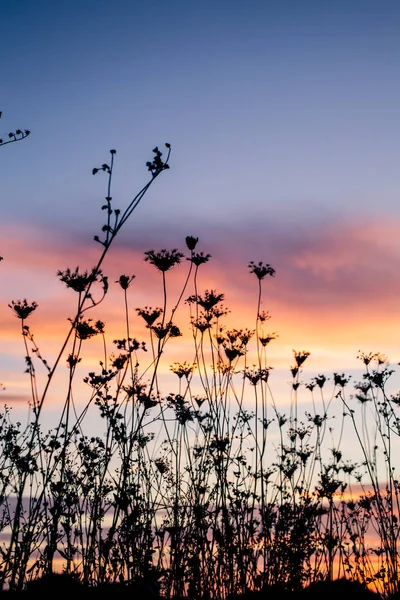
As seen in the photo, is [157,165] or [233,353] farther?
[233,353]

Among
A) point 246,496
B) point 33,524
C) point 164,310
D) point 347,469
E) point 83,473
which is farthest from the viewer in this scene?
point 347,469

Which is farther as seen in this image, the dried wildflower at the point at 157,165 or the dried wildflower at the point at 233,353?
the dried wildflower at the point at 233,353

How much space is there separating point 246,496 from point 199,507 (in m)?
1.39

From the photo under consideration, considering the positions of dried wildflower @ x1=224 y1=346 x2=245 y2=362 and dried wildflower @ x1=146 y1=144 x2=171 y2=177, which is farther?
dried wildflower @ x1=224 y1=346 x2=245 y2=362

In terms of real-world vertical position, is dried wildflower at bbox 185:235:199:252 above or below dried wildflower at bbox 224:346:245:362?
above

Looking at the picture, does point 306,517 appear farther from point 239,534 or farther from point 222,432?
point 222,432

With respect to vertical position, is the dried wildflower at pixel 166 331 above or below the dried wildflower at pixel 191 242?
below

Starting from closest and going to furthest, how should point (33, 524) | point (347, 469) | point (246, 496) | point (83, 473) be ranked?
1. point (33, 524)
2. point (83, 473)
3. point (246, 496)
4. point (347, 469)

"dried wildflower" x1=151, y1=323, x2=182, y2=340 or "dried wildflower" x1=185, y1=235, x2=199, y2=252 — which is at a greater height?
"dried wildflower" x1=185, y1=235, x2=199, y2=252

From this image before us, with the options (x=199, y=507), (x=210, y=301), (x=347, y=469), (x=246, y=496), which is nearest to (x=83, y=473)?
(x=199, y=507)

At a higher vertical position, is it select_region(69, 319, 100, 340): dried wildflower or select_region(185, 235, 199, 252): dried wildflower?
select_region(185, 235, 199, 252): dried wildflower

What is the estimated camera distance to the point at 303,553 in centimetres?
1048

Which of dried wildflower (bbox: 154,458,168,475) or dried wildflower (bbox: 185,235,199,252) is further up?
dried wildflower (bbox: 185,235,199,252)

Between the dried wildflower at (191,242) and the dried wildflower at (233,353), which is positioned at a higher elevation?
the dried wildflower at (191,242)
